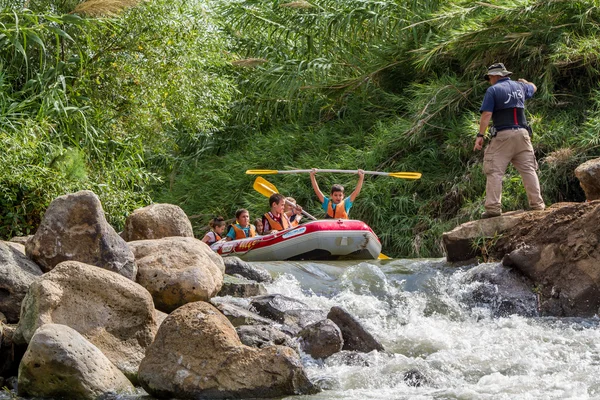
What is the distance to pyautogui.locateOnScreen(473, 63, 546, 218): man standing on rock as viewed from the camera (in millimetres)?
9148

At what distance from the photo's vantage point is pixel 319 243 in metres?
10.5

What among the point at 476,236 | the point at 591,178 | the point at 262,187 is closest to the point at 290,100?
the point at 262,187

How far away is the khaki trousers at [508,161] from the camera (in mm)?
9211

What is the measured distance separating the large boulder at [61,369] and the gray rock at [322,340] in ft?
4.62

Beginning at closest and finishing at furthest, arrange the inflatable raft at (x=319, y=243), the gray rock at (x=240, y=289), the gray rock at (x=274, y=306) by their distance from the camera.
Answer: the gray rock at (x=274, y=306) < the gray rock at (x=240, y=289) < the inflatable raft at (x=319, y=243)

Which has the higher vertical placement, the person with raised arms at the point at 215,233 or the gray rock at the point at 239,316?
the gray rock at the point at 239,316

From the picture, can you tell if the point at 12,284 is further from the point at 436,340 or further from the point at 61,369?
the point at 436,340

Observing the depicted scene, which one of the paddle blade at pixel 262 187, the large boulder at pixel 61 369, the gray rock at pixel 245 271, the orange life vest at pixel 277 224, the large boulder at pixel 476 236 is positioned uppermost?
the large boulder at pixel 476 236

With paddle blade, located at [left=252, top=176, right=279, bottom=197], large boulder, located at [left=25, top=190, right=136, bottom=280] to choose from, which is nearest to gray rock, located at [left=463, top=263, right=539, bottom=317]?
large boulder, located at [left=25, top=190, right=136, bottom=280]

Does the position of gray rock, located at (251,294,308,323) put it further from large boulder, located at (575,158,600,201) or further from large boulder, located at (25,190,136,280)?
large boulder, located at (575,158,600,201)

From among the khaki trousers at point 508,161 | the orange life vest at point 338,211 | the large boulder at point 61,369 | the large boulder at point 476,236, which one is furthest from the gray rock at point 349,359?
the orange life vest at point 338,211

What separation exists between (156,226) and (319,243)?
2304 mm

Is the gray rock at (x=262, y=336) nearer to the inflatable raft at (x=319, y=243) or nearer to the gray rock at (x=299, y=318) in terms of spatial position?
the gray rock at (x=299, y=318)

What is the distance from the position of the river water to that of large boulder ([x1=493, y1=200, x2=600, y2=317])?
315 mm
